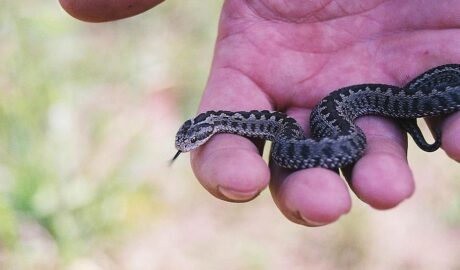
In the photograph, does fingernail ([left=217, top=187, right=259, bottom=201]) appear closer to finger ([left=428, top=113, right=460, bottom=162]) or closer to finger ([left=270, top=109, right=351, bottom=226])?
finger ([left=270, top=109, right=351, bottom=226])

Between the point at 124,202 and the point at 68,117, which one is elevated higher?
the point at 68,117

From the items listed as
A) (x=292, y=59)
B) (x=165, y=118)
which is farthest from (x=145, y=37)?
(x=292, y=59)

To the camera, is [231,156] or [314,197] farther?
[231,156]

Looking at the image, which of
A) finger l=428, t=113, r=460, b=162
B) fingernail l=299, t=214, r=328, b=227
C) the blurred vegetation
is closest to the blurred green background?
the blurred vegetation

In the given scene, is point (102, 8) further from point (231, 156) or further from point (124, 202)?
point (124, 202)

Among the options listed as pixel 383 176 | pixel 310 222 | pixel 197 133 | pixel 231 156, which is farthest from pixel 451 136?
pixel 197 133

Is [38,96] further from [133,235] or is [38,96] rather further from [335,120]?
[335,120]
